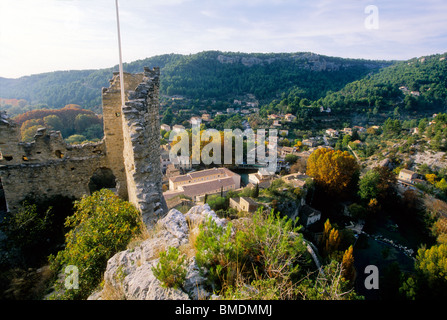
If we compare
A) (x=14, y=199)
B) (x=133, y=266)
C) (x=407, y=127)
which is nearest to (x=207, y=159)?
(x=14, y=199)

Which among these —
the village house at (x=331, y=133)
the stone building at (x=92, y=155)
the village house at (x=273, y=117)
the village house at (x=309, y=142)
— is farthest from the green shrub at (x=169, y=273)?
the village house at (x=273, y=117)

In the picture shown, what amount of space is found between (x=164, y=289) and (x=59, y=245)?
19.4 feet

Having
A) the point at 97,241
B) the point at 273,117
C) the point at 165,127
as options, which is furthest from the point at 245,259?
the point at 273,117

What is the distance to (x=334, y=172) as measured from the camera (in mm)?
29000

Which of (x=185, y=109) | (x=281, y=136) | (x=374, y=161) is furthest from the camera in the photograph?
(x=185, y=109)

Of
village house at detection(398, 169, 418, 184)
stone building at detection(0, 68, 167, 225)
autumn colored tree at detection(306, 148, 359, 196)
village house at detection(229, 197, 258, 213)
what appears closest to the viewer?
stone building at detection(0, 68, 167, 225)

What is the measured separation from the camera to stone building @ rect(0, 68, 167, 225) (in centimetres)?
571

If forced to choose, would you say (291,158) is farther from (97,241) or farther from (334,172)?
(97,241)

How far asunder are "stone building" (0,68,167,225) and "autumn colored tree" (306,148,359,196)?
87.1 feet

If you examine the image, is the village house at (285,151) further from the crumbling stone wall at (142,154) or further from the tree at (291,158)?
the crumbling stone wall at (142,154)

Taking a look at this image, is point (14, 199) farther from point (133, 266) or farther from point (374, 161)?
point (374, 161)

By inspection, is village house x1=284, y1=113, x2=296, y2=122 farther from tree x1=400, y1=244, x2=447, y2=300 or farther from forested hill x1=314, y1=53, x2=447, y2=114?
tree x1=400, y1=244, x2=447, y2=300

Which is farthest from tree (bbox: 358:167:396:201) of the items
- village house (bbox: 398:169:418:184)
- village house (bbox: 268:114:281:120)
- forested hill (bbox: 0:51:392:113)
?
forested hill (bbox: 0:51:392:113)

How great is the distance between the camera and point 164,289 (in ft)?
9.04
